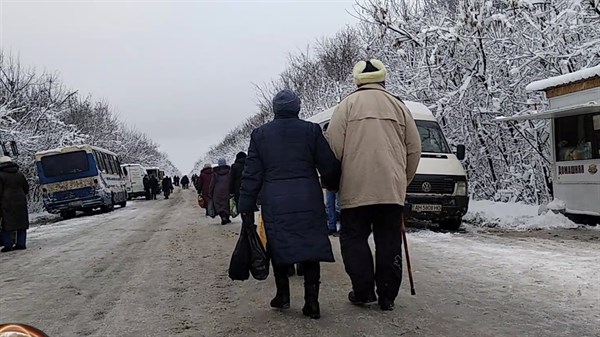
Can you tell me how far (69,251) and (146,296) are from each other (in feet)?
18.8

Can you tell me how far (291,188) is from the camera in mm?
Result: 5145

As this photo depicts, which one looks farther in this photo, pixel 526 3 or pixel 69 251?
pixel 526 3

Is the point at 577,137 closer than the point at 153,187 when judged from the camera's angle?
Yes

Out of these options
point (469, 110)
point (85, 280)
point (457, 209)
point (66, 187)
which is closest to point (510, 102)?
point (469, 110)

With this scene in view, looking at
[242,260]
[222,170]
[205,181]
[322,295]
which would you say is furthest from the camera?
[205,181]

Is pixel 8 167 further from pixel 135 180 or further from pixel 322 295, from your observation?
pixel 135 180

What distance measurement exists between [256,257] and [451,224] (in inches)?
335

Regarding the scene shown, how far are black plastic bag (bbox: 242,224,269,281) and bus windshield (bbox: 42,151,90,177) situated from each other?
75.4 ft

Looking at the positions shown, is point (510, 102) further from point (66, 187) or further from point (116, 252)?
point (66, 187)

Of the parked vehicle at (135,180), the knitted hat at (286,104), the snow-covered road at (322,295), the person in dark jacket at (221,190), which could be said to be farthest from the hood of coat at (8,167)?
the parked vehicle at (135,180)

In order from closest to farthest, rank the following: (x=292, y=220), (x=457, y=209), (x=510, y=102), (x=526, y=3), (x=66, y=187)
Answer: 1. (x=292, y=220)
2. (x=457, y=209)
3. (x=526, y=3)
4. (x=510, y=102)
5. (x=66, y=187)

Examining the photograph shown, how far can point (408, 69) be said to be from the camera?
68.1 feet

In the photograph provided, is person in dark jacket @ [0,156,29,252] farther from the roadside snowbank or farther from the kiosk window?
the kiosk window

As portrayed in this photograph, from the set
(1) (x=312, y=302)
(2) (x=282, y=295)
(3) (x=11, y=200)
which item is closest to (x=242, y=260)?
(2) (x=282, y=295)
